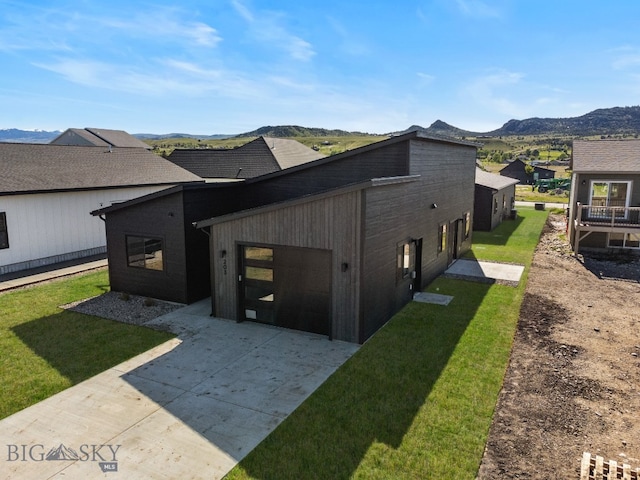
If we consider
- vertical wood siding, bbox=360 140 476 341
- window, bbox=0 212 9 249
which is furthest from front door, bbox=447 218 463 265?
window, bbox=0 212 9 249

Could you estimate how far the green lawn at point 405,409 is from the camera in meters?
6.11

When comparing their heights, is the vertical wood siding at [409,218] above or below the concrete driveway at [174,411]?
above

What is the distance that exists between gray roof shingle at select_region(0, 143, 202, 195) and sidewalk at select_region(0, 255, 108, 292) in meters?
2.97

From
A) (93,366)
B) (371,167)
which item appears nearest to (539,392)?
(371,167)

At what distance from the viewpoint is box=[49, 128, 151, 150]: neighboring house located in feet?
159

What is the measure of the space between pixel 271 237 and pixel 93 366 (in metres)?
4.73

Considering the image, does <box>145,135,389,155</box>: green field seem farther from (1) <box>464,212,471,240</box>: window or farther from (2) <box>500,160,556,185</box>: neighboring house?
(1) <box>464,212,471,240</box>: window

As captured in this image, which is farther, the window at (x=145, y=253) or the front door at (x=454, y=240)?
the front door at (x=454, y=240)

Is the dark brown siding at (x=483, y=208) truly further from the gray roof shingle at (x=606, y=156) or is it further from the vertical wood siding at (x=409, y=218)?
the vertical wood siding at (x=409, y=218)

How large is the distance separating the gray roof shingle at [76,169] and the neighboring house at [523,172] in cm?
5102

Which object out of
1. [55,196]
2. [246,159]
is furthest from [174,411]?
[246,159]

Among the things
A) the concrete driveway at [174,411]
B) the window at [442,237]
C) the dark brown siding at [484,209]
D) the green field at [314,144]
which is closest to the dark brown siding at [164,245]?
the concrete driveway at [174,411]

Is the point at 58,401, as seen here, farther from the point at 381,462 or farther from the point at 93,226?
the point at 93,226

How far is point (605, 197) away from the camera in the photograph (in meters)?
21.0
